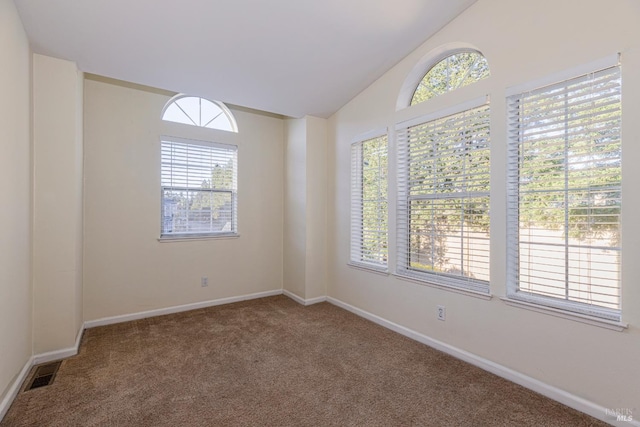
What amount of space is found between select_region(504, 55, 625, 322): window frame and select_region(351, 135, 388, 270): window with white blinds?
1.26 meters

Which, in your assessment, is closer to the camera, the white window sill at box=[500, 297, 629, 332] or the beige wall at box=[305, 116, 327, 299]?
the white window sill at box=[500, 297, 629, 332]

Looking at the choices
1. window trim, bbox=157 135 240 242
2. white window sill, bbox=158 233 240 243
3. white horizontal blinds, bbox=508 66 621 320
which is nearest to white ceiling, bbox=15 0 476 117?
window trim, bbox=157 135 240 242

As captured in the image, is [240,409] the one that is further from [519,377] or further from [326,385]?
[519,377]

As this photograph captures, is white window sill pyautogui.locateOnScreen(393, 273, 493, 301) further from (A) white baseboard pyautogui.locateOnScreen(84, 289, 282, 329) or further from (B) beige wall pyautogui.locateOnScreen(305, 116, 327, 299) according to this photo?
(A) white baseboard pyautogui.locateOnScreen(84, 289, 282, 329)

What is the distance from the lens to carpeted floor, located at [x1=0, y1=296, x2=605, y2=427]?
181 cm

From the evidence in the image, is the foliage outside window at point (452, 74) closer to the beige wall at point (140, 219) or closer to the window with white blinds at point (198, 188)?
the beige wall at point (140, 219)

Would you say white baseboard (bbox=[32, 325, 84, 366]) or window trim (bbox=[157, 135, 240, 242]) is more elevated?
window trim (bbox=[157, 135, 240, 242])

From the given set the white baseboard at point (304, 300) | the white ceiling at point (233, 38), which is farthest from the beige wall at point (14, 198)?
the white baseboard at point (304, 300)

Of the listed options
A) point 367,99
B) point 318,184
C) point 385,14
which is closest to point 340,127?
point 367,99

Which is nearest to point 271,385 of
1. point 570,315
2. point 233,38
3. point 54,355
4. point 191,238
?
point 54,355

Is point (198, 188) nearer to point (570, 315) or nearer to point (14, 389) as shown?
point (14, 389)

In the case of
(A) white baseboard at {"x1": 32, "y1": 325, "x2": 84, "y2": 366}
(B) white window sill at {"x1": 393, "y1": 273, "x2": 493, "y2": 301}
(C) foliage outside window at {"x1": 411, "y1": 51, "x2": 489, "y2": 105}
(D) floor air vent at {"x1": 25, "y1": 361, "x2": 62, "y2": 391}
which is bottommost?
(D) floor air vent at {"x1": 25, "y1": 361, "x2": 62, "y2": 391}

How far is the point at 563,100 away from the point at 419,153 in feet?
3.73

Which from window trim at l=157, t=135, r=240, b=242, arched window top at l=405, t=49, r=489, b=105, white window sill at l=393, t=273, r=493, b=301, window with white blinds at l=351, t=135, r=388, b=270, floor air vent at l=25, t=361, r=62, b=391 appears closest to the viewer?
floor air vent at l=25, t=361, r=62, b=391
